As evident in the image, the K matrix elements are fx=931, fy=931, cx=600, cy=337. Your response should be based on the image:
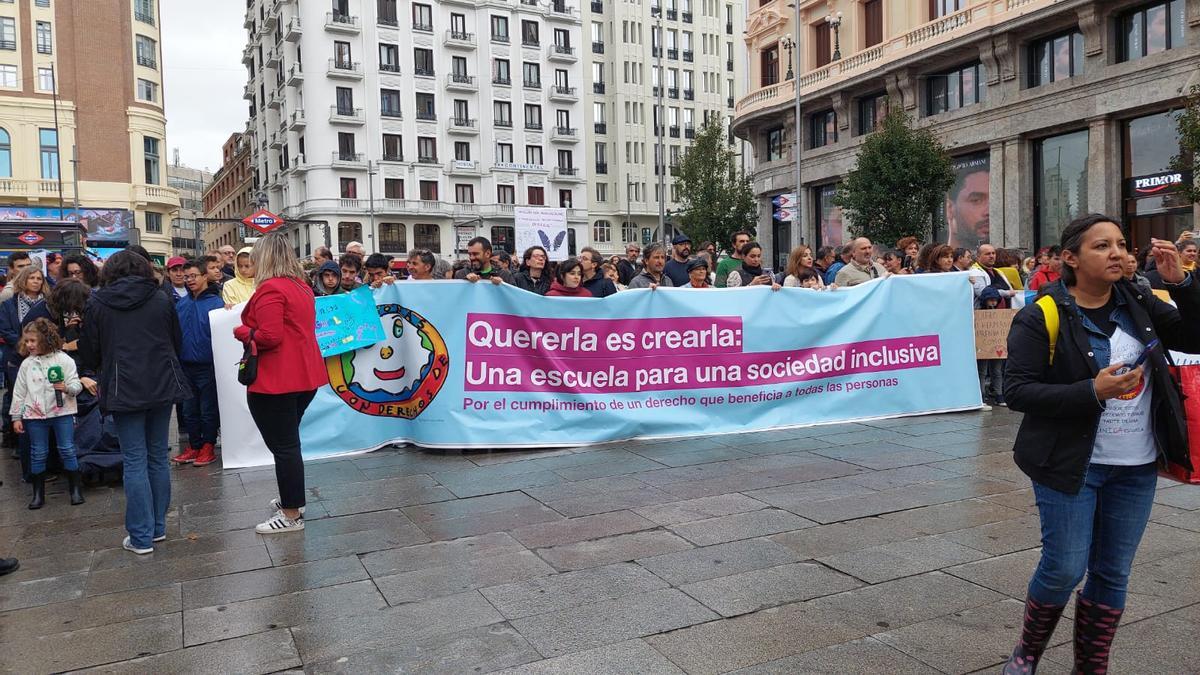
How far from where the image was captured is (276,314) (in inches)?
227

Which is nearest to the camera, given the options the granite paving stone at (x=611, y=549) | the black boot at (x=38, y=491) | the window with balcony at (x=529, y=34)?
the granite paving stone at (x=611, y=549)

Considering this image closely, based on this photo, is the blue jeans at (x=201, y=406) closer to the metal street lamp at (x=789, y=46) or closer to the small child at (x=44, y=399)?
the small child at (x=44, y=399)

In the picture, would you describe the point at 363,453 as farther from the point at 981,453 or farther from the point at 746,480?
the point at 981,453

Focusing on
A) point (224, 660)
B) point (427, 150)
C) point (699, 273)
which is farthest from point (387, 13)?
point (224, 660)

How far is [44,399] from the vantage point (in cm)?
698

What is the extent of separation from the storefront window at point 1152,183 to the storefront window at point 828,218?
13251 millimetres

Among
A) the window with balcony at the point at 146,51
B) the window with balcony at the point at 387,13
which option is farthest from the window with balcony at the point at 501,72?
the window with balcony at the point at 146,51

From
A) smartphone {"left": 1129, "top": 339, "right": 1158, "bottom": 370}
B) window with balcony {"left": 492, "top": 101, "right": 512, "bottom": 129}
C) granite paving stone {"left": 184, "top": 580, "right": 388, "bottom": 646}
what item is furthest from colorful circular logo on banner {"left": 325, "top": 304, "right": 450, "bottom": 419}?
window with balcony {"left": 492, "top": 101, "right": 512, "bottom": 129}

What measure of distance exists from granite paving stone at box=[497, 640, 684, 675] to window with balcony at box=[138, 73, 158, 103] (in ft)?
224

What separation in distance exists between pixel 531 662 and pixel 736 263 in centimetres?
786

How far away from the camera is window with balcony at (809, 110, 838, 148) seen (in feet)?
127

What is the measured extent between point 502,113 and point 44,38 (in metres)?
30.7

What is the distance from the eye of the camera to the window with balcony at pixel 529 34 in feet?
241

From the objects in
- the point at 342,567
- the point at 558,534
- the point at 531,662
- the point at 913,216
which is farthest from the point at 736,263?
the point at 913,216
